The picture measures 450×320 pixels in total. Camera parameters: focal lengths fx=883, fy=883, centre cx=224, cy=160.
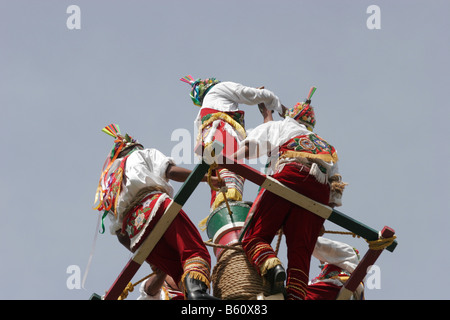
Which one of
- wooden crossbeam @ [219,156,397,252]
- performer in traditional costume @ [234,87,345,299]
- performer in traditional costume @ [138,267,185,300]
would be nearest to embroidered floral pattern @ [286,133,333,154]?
performer in traditional costume @ [234,87,345,299]

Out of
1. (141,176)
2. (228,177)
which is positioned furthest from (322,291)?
(141,176)

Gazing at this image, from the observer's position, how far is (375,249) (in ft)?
25.5

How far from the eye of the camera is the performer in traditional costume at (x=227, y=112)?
8883mm

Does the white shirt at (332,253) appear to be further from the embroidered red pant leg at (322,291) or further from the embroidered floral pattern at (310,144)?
the embroidered floral pattern at (310,144)

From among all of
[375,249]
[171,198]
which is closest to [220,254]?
[171,198]

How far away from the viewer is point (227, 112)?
936 centimetres

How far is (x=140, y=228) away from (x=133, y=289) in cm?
92

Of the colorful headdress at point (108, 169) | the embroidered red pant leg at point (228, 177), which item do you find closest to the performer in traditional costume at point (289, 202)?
the embroidered red pant leg at point (228, 177)

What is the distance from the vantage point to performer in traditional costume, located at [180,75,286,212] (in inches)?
350

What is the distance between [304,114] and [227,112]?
42.0 inches

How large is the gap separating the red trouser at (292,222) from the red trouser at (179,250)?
1.40 ft

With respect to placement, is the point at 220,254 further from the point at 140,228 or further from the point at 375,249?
the point at 375,249

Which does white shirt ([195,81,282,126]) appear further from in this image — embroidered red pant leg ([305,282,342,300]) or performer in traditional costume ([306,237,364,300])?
embroidered red pant leg ([305,282,342,300])

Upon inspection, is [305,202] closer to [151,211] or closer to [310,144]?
[310,144]
